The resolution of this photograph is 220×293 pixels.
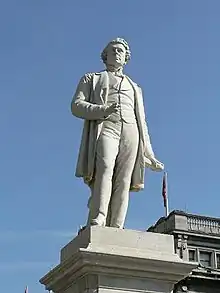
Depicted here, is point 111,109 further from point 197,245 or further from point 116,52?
point 197,245

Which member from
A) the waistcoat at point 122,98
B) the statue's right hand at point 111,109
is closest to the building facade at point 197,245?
the waistcoat at point 122,98

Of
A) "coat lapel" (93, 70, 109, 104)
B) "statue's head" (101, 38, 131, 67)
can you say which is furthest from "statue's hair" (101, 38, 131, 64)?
"coat lapel" (93, 70, 109, 104)

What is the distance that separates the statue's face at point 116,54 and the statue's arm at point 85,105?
0.47m

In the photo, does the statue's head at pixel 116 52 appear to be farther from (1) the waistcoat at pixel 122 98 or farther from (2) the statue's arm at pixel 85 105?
(2) the statue's arm at pixel 85 105

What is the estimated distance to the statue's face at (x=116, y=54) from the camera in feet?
36.6

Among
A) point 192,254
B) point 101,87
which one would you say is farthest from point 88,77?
point 192,254

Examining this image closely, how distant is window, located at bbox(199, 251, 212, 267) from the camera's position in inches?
2010

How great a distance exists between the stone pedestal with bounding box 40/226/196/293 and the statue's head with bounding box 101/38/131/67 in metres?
3.08

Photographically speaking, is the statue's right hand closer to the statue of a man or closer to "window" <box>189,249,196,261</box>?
the statue of a man

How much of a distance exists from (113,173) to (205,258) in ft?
139

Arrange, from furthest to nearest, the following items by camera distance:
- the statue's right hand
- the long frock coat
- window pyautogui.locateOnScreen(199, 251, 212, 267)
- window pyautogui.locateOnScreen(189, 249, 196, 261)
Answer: window pyautogui.locateOnScreen(199, 251, 212, 267) < window pyautogui.locateOnScreen(189, 249, 196, 261) < the long frock coat < the statue's right hand

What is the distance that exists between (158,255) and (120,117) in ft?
7.65

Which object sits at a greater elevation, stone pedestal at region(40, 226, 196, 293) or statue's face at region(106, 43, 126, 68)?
statue's face at region(106, 43, 126, 68)

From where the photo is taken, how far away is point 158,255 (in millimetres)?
9664
